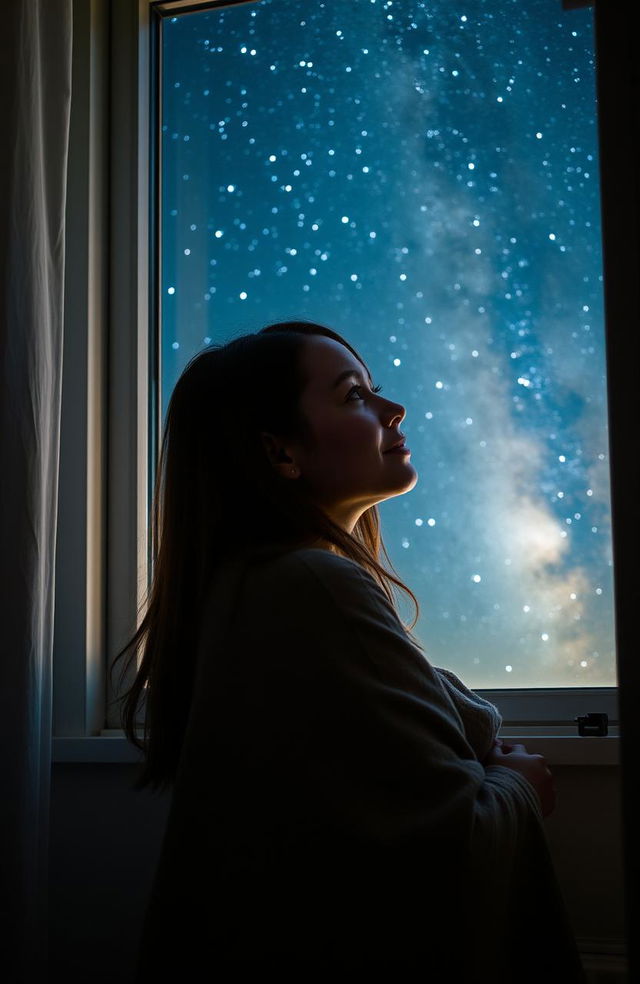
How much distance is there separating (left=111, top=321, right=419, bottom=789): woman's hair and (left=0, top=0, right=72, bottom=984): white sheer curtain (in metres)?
0.18

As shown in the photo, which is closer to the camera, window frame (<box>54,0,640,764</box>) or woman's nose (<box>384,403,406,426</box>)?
woman's nose (<box>384,403,406,426</box>)

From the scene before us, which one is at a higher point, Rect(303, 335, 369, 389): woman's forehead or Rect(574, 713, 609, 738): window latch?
Rect(303, 335, 369, 389): woman's forehead

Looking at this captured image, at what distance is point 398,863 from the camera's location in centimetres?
83

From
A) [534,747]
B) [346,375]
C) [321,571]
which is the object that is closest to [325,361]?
[346,375]

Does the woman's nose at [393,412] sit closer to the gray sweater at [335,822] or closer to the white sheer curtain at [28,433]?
the gray sweater at [335,822]

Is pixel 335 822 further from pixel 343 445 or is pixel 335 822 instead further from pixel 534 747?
pixel 534 747

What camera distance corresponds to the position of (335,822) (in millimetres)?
854

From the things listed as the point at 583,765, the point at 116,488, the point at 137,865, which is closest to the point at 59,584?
the point at 116,488

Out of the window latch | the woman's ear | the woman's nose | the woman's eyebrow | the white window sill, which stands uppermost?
the woman's eyebrow

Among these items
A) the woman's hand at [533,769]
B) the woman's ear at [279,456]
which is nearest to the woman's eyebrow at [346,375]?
the woman's ear at [279,456]

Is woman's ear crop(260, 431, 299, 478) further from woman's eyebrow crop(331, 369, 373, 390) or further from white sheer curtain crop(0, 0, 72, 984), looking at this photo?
white sheer curtain crop(0, 0, 72, 984)

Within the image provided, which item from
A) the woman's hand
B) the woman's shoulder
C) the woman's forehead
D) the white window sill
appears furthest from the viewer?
the white window sill

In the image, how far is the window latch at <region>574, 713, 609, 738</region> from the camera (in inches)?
53.6

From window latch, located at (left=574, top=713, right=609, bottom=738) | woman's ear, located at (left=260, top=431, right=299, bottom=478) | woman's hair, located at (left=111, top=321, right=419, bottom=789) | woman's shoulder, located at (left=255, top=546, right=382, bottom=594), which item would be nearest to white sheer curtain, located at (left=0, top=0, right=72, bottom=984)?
woman's hair, located at (left=111, top=321, right=419, bottom=789)
